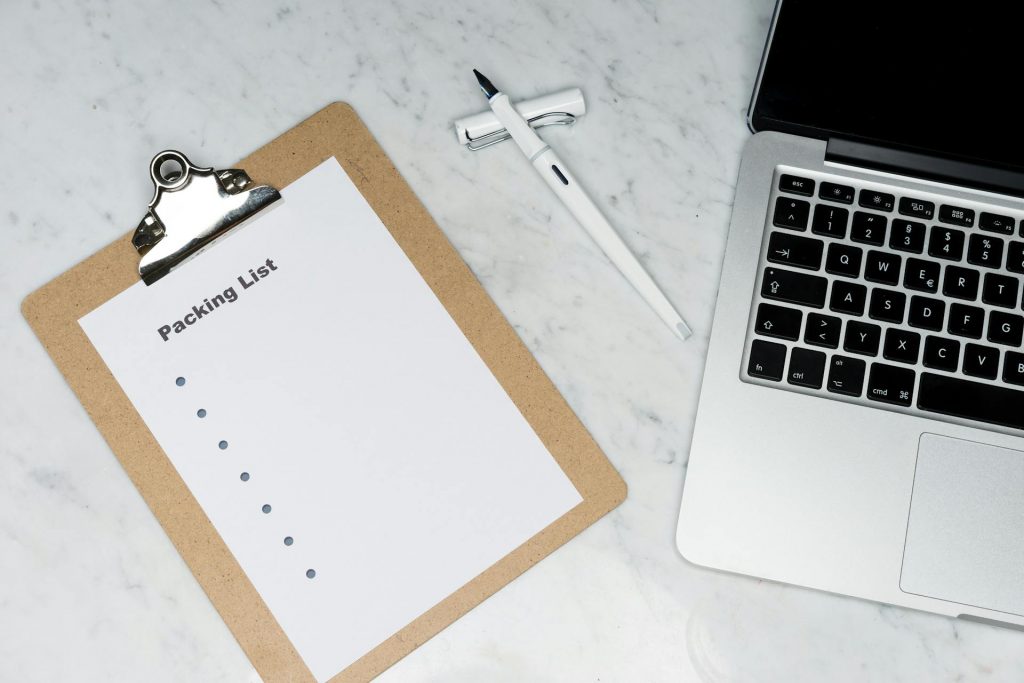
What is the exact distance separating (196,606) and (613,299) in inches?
13.6

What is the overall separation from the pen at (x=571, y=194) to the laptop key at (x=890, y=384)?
130mm

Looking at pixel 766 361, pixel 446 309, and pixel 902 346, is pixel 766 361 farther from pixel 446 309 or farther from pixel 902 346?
pixel 446 309

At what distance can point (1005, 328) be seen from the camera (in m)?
0.54

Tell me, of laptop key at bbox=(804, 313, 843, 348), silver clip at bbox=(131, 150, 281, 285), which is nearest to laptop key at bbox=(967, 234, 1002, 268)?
laptop key at bbox=(804, 313, 843, 348)

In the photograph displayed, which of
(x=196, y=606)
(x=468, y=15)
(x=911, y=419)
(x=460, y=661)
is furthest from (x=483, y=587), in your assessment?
(x=468, y=15)

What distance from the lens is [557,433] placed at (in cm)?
56

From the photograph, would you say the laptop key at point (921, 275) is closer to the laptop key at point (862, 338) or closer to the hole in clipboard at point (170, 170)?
the laptop key at point (862, 338)

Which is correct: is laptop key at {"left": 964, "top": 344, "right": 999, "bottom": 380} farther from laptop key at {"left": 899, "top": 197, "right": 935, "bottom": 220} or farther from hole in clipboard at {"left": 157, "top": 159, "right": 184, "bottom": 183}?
hole in clipboard at {"left": 157, "top": 159, "right": 184, "bottom": 183}

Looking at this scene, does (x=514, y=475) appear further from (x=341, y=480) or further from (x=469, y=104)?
(x=469, y=104)

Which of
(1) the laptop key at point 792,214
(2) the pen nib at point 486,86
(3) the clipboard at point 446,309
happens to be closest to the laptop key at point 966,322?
(1) the laptop key at point 792,214

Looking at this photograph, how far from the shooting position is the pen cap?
585 millimetres

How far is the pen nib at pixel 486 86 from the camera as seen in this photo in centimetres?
58

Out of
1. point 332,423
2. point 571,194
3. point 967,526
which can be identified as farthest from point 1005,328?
point 332,423

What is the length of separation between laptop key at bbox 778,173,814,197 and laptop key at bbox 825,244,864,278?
0.04 m
